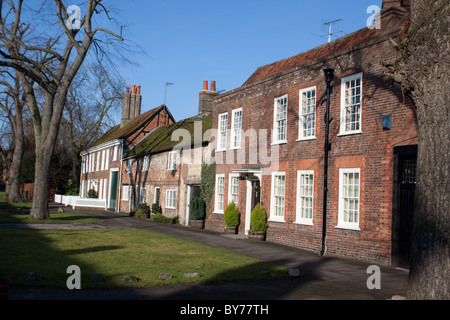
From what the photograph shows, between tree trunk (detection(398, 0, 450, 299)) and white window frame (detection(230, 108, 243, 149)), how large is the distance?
14.6 m

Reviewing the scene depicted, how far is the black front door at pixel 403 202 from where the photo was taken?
12375mm

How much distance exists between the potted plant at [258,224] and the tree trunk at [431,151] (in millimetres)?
11783

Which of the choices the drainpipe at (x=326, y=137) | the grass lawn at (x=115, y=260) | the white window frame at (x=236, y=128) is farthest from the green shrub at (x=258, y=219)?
the white window frame at (x=236, y=128)

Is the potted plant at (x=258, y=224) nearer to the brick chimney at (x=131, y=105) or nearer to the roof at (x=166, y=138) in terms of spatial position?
the roof at (x=166, y=138)

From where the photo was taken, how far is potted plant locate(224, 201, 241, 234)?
20547 millimetres

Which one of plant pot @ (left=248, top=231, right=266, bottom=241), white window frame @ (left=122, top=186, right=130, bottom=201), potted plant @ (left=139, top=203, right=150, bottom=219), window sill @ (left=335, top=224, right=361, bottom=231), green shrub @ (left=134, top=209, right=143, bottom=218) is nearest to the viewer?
window sill @ (left=335, top=224, right=361, bottom=231)

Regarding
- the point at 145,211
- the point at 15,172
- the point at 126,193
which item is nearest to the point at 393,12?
the point at 145,211

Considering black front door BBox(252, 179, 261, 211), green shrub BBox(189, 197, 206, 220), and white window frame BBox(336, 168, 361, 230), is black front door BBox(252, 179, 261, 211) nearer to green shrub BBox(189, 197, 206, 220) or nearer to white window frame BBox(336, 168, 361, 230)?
green shrub BBox(189, 197, 206, 220)

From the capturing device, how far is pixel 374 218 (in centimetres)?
1335

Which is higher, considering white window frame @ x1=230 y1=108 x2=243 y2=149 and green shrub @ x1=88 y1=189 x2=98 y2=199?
white window frame @ x1=230 y1=108 x2=243 y2=149

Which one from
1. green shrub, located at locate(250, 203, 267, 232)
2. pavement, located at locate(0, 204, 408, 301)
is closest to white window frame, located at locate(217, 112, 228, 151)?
green shrub, located at locate(250, 203, 267, 232)

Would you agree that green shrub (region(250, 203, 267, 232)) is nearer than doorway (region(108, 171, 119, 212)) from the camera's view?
Yes
